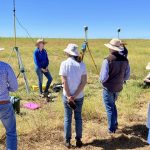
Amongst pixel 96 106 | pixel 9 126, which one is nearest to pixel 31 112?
pixel 96 106

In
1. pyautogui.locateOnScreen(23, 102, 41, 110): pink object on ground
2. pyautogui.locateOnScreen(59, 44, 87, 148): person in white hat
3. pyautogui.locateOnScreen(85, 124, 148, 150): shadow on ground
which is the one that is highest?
pyautogui.locateOnScreen(59, 44, 87, 148): person in white hat

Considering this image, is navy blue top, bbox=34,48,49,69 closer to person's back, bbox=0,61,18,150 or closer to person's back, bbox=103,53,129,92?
person's back, bbox=103,53,129,92

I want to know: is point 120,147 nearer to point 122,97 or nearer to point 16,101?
point 16,101

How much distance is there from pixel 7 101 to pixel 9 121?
27cm

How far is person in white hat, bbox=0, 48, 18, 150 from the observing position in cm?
521

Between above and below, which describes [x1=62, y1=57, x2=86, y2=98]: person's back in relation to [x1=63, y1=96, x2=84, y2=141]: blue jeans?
above

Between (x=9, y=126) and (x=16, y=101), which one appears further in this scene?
(x=16, y=101)

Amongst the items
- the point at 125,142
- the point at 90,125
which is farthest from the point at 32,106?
the point at 125,142

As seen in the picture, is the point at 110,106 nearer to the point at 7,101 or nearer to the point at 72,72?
the point at 72,72

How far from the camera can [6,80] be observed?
5293 mm

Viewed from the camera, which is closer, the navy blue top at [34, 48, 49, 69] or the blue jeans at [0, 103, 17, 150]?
the blue jeans at [0, 103, 17, 150]

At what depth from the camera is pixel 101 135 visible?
7.02m

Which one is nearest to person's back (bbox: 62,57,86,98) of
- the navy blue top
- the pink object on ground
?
the pink object on ground

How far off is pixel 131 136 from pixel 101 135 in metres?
0.53
